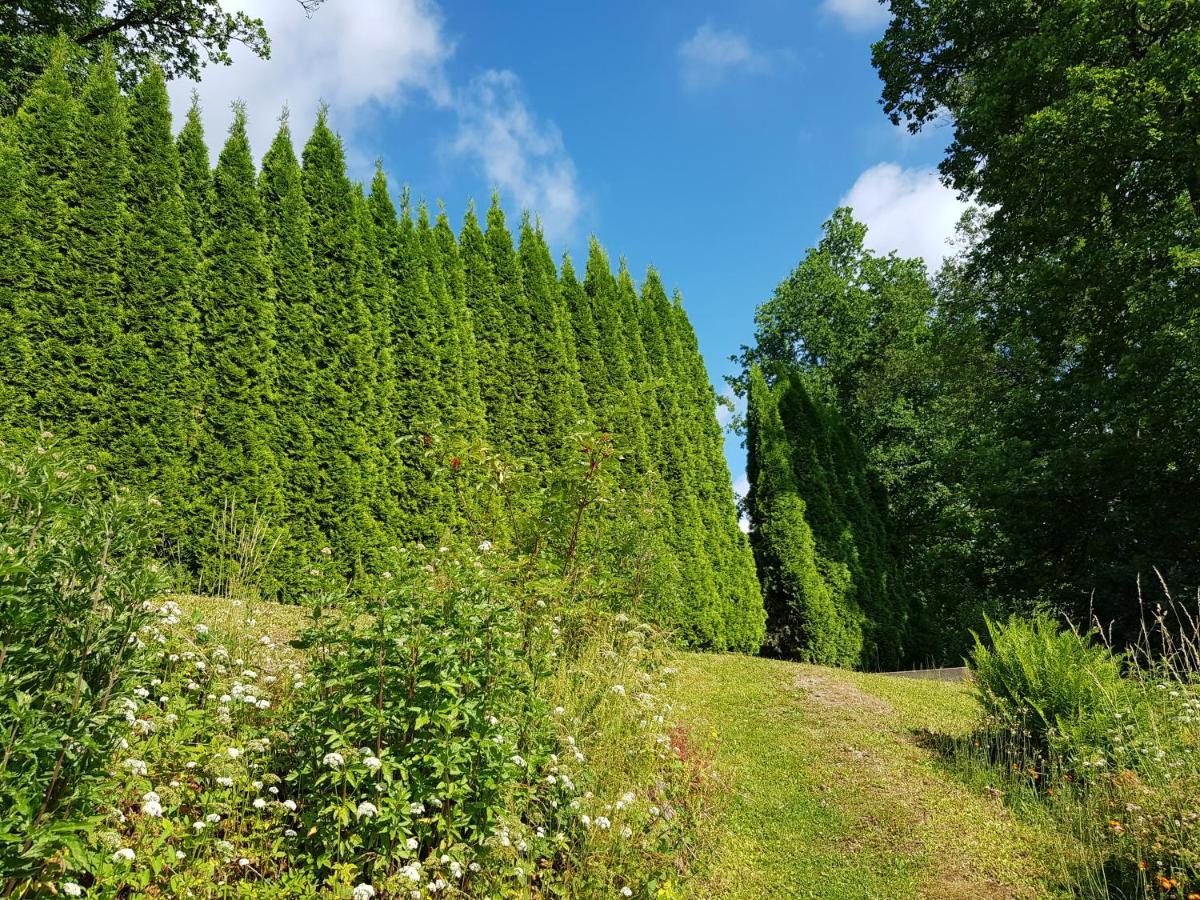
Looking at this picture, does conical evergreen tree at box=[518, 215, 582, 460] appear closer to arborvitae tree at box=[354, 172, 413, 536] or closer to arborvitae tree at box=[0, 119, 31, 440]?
arborvitae tree at box=[354, 172, 413, 536]

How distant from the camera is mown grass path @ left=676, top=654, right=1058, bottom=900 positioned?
344 centimetres

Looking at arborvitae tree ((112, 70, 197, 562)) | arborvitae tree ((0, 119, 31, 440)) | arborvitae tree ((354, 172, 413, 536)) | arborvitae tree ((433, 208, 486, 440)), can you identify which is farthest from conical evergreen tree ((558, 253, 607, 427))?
arborvitae tree ((0, 119, 31, 440))

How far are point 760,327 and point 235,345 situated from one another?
58.4ft

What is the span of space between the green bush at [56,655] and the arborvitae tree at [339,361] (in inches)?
169

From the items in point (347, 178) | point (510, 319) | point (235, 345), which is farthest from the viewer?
point (510, 319)

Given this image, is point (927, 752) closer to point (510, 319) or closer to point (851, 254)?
point (510, 319)

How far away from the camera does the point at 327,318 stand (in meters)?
6.76

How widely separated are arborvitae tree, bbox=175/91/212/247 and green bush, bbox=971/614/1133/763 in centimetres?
820

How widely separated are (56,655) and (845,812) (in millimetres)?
4360

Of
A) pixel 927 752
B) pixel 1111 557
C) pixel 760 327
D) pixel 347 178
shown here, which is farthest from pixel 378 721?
pixel 760 327

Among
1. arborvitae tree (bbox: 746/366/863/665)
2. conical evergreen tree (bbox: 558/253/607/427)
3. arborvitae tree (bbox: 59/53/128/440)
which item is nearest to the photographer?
arborvitae tree (bbox: 59/53/128/440)

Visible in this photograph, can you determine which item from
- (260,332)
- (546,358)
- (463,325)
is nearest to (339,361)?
(260,332)

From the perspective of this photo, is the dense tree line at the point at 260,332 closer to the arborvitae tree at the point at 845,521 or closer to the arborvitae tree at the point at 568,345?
the arborvitae tree at the point at 568,345

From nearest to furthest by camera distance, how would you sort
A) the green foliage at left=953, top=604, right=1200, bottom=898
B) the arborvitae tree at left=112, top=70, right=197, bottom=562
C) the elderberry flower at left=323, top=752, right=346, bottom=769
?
the elderberry flower at left=323, top=752, right=346, bottom=769, the green foliage at left=953, top=604, right=1200, bottom=898, the arborvitae tree at left=112, top=70, right=197, bottom=562
